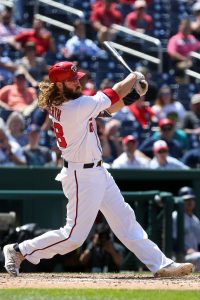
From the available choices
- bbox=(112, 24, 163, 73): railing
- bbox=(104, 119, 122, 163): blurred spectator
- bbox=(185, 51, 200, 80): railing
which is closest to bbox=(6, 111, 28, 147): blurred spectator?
bbox=(104, 119, 122, 163): blurred spectator

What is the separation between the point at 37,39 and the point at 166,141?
9.82ft

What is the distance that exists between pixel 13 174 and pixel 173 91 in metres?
4.60

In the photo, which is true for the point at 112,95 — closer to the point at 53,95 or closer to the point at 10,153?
the point at 53,95

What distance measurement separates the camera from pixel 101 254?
11.7m

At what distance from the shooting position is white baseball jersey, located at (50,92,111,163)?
794 cm

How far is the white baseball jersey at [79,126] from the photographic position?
7.94 meters

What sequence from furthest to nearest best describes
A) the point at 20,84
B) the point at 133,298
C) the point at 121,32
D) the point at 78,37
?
the point at 121,32, the point at 78,37, the point at 20,84, the point at 133,298

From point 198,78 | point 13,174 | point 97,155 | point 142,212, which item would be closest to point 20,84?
point 13,174

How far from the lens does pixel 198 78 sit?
1698 cm

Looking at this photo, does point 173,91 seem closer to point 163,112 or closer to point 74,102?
point 163,112

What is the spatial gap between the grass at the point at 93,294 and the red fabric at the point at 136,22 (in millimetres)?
10803

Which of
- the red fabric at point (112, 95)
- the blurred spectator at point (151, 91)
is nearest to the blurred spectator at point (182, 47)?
the blurred spectator at point (151, 91)

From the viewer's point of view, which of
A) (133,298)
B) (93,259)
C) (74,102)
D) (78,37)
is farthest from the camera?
(78,37)

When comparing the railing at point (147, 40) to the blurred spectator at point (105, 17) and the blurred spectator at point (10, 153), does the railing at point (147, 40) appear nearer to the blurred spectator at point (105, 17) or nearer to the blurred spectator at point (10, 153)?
the blurred spectator at point (105, 17)
